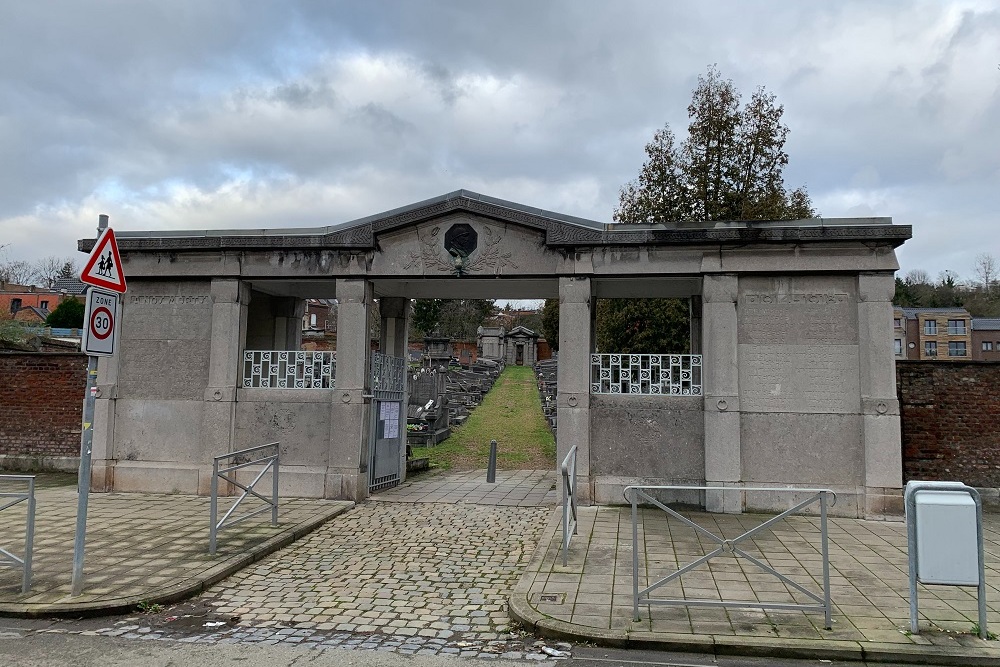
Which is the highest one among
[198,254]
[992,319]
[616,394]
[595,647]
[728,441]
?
[992,319]

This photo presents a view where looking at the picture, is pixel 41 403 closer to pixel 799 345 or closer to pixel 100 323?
pixel 100 323

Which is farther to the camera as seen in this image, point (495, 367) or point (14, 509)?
point (495, 367)

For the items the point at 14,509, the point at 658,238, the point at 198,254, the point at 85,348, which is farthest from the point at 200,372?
the point at 658,238

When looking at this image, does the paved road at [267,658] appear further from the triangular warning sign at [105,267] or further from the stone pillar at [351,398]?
the stone pillar at [351,398]

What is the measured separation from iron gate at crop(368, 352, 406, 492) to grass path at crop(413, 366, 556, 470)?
3.79 metres

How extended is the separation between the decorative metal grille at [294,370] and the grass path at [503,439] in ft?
18.5

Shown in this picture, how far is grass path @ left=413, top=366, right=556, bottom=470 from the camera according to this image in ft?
55.4

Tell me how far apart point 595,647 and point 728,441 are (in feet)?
17.6

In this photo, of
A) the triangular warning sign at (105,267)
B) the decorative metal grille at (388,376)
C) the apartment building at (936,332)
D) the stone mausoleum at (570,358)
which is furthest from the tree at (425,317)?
the triangular warning sign at (105,267)

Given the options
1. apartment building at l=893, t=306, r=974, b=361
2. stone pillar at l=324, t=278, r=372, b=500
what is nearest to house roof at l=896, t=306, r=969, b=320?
apartment building at l=893, t=306, r=974, b=361

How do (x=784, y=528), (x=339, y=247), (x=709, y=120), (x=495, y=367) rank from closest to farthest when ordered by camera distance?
(x=784, y=528) < (x=339, y=247) < (x=709, y=120) < (x=495, y=367)

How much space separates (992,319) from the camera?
61.1 m

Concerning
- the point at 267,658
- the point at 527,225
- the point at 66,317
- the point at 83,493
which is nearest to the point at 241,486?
the point at 83,493

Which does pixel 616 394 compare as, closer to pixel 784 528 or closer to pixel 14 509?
pixel 784 528
